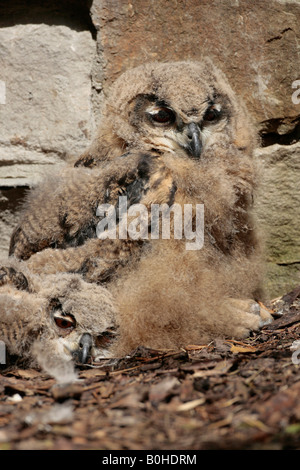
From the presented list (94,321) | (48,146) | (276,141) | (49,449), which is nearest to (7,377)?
(94,321)

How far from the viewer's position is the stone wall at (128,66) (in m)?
4.47

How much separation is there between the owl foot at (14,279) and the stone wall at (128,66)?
3.72 feet

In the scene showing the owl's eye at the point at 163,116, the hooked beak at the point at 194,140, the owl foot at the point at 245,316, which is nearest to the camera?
the owl foot at the point at 245,316

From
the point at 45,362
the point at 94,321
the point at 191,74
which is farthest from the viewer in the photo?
the point at 191,74

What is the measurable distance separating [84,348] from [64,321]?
0.84 ft

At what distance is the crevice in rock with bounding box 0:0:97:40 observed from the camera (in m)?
4.67

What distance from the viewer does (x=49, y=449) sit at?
2.03 meters

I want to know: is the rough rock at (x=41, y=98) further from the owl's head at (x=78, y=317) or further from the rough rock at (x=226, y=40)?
the owl's head at (x=78, y=317)

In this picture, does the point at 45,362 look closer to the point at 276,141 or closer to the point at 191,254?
the point at 191,254

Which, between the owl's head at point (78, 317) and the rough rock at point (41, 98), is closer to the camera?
the owl's head at point (78, 317)

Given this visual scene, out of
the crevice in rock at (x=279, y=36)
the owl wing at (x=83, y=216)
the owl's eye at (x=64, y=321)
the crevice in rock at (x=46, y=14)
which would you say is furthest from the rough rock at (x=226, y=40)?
the owl's eye at (x=64, y=321)

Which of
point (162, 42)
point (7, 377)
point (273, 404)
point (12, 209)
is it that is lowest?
point (7, 377)

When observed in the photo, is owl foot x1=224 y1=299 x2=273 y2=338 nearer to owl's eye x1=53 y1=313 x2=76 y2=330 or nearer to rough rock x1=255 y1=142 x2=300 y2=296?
rough rock x1=255 y1=142 x2=300 y2=296

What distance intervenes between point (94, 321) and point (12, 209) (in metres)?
1.71
